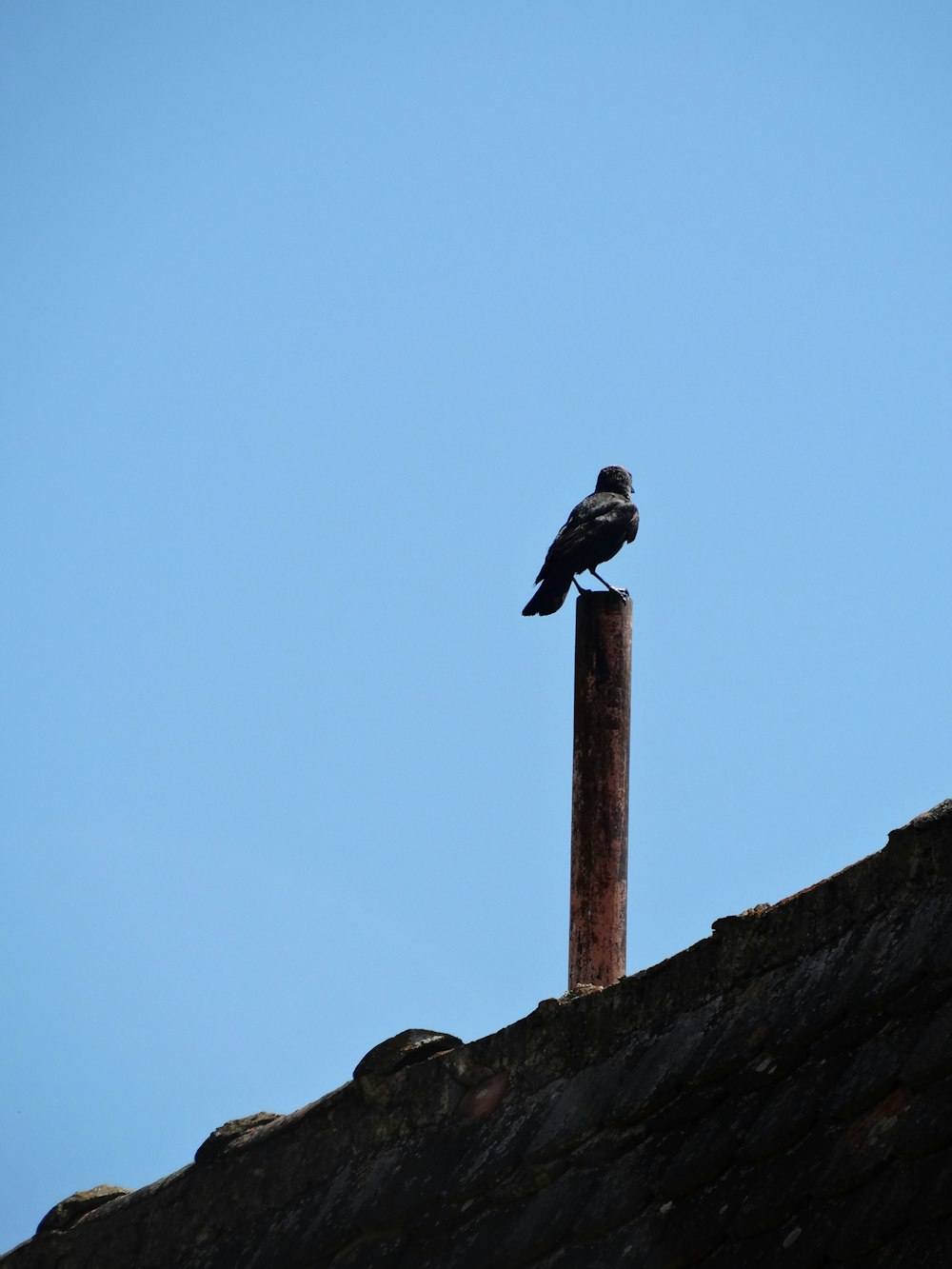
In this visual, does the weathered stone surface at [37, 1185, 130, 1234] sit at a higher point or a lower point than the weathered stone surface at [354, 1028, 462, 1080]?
higher

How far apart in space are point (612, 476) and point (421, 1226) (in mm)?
6220

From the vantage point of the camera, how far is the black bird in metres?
8.69

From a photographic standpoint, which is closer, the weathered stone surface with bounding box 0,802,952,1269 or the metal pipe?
the weathered stone surface with bounding box 0,802,952,1269

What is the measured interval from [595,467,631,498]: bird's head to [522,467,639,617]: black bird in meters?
0.13

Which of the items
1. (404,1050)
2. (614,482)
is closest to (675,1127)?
(404,1050)

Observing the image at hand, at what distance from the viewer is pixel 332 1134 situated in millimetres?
4258

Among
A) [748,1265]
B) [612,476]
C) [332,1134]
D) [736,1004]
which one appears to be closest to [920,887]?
[736,1004]

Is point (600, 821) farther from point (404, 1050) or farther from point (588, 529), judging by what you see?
point (588, 529)

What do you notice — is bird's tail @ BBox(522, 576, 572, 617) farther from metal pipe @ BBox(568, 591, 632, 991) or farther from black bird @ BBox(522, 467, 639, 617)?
metal pipe @ BBox(568, 591, 632, 991)

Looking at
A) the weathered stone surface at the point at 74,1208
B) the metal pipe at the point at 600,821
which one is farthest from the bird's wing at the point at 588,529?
the weathered stone surface at the point at 74,1208

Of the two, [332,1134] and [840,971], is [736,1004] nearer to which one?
[840,971]

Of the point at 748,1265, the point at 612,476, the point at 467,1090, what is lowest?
the point at 748,1265

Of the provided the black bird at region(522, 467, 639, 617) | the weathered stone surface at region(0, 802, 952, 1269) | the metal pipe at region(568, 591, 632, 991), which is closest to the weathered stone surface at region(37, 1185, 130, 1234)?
the weathered stone surface at region(0, 802, 952, 1269)

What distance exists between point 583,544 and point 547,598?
33 cm
